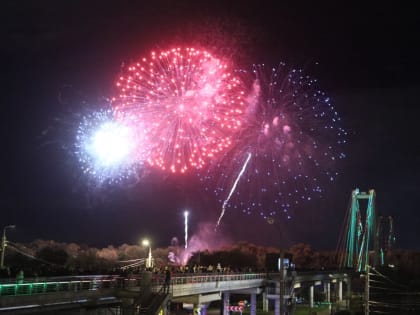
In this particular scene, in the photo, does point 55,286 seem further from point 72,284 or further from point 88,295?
point 88,295

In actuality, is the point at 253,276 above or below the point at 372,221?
below

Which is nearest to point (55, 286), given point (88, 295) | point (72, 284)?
point (72, 284)

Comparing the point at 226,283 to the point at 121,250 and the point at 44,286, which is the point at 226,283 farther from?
the point at 121,250

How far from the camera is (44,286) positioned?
101 feet

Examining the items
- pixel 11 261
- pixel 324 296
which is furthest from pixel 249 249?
pixel 11 261

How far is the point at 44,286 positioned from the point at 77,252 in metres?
104

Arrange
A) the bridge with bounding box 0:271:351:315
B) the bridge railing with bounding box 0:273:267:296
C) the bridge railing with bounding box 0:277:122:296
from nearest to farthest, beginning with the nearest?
the bridge with bounding box 0:271:351:315 < the bridge railing with bounding box 0:277:122:296 < the bridge railing with bounding box 0:273:267:296

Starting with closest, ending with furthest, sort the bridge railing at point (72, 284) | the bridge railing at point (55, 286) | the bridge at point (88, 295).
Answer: the bridge at point (88, 295), the bridge railing at point (55, 286), the bridge railing at point (72, 284)

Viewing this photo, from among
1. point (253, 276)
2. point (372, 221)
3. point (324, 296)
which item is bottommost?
point (324, 296)

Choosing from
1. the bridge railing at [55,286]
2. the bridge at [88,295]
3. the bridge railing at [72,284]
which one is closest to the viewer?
the bridge at [88,295]

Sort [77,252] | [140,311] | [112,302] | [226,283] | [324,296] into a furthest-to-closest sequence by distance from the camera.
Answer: [324,296], [77,252], [226,283], [112,302], [140,311]

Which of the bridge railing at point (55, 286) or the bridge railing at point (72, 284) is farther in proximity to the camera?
the bridge railing at point (72, 284)

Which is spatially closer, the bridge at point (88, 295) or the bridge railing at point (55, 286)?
the bridge at point (88, 295)

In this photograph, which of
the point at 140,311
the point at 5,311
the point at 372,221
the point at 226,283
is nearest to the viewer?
the point at 5,311
